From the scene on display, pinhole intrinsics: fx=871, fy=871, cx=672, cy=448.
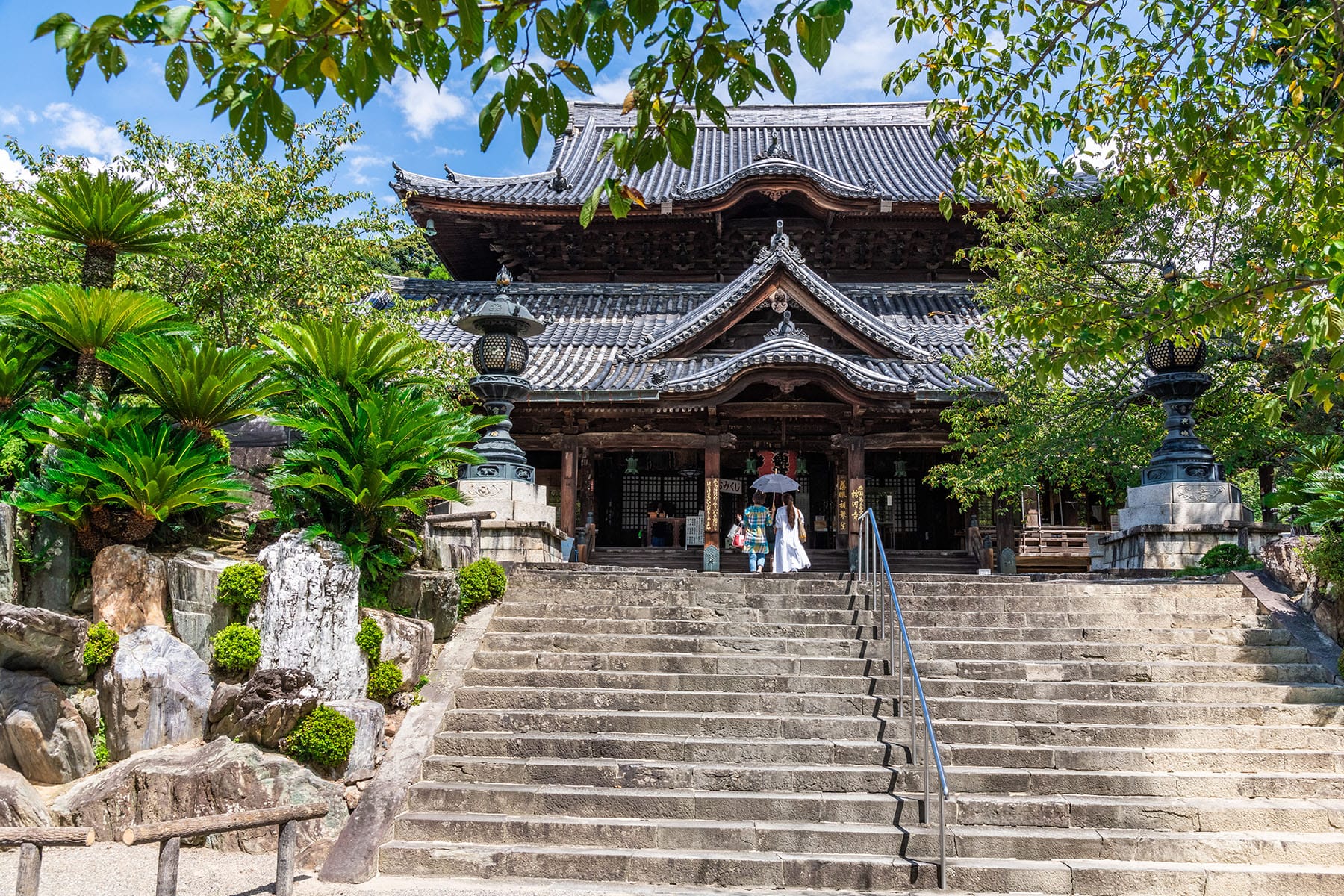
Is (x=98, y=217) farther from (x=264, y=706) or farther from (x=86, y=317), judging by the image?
(x=264, y=706)

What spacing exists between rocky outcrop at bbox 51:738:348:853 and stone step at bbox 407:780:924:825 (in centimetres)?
83

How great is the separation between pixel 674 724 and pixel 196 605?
414 cm

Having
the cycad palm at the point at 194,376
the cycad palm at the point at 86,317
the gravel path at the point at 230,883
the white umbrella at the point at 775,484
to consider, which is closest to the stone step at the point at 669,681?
the gravel path at the point at 230,883

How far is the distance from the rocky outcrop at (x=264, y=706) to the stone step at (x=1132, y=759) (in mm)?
5047

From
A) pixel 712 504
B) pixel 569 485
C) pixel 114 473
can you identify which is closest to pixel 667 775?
pixel 114 473

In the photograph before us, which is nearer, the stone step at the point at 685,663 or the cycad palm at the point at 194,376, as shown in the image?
the cycad palm at the point at 194,376

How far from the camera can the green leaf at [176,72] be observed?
10.3 ft

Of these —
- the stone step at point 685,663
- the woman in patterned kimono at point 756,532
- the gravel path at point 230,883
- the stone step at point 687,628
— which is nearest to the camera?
the gravel path at point 230,883

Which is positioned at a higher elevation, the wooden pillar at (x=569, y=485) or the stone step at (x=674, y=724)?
the wooden pillar at (x=569, y=485)

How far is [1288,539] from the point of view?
923 cm

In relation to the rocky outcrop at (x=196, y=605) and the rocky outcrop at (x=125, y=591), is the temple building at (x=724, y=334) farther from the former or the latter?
the rocky outcrop at (x=125, y=591)

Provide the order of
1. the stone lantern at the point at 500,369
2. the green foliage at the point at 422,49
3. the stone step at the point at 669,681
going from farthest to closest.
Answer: the stone lantern at the point at 500,369
the stone step at the point at 669,681
the green foliage at the point at 422,49

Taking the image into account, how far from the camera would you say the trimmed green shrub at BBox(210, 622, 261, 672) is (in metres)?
7.05

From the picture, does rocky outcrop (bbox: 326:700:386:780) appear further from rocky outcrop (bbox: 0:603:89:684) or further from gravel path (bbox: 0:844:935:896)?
rocky outcrop (bbox: 0:603:89:684)
